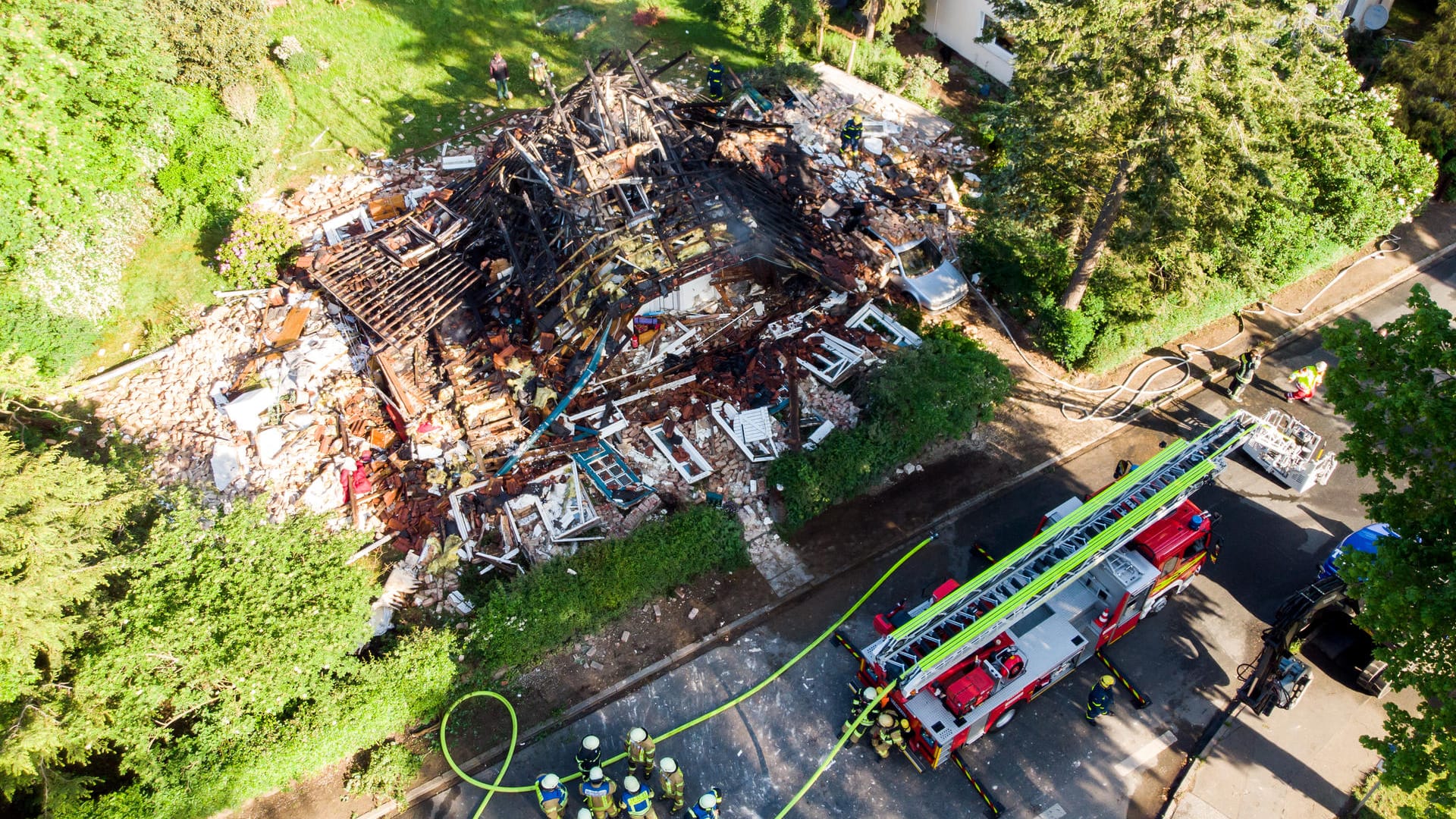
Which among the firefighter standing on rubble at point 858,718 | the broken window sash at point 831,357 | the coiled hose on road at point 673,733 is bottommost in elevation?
the coiled hose on road at point 673,733

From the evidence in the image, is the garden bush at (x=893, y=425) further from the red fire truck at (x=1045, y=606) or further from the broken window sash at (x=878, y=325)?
the red fire truck at (x=1045, y=606)

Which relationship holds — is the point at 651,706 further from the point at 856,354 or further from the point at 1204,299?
the point at 1204,299

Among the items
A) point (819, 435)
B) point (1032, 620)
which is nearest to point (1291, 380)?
point (1032, 620)

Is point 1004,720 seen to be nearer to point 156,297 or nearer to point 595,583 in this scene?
point 595,583

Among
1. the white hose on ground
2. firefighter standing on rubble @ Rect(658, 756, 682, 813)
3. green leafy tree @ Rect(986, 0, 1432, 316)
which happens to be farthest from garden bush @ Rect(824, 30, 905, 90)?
firefighter standing on rubble @ Rect(658, 756, 682, 813)

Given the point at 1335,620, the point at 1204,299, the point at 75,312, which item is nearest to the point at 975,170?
the point at 1204,299

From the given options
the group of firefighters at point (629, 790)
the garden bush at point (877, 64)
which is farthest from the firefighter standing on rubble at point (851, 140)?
the group of firefighters at point (629, 790)
